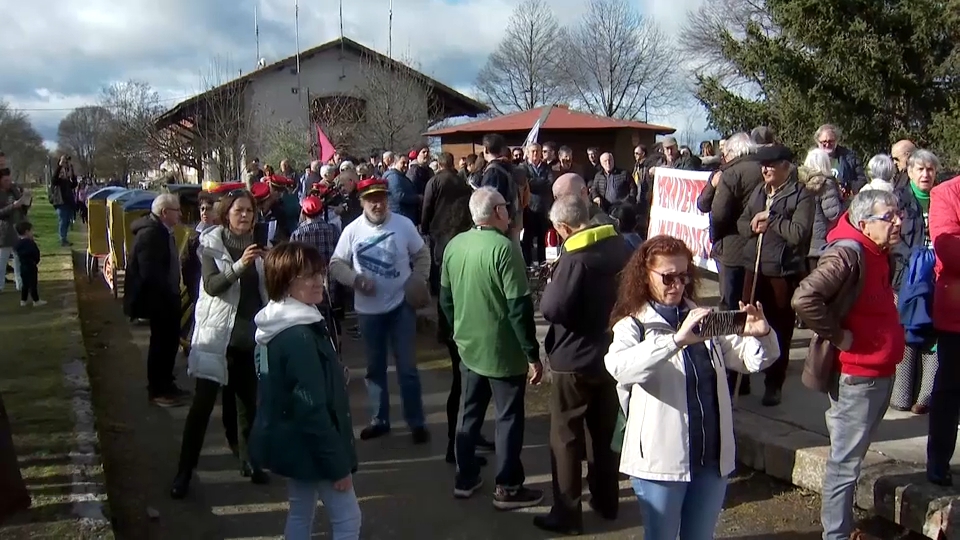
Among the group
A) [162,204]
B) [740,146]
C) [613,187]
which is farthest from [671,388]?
[613,187]

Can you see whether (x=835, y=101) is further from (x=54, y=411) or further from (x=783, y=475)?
(x=54, y=411)

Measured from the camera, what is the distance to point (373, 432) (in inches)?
258

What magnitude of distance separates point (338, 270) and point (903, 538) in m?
3.94

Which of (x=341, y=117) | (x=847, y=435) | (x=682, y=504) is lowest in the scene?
(x=682, y=504)

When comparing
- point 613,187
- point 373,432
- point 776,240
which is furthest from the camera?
point 613,187

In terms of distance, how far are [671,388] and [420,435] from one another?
3.29 m

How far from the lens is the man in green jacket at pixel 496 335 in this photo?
4996 millimetres

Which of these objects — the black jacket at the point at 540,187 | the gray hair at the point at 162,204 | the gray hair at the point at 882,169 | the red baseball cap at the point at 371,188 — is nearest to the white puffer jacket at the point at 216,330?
the red baseball cap at the point at 371,188

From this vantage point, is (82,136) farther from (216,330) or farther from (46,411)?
(216,330)

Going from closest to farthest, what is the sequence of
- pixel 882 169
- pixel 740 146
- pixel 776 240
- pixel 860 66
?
pixel 882 169, pixel 776 240, pixel 740 146, pixel 860 66

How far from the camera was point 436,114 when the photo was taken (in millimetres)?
32656

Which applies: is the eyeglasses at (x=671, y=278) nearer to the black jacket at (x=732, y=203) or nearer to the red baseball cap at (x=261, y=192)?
the black jacket at (x=732, y=203)

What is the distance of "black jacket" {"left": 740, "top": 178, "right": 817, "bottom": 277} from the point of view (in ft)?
19.1

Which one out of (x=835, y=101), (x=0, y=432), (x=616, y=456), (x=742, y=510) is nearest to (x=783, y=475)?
(x=742, y=510)
